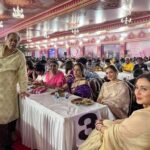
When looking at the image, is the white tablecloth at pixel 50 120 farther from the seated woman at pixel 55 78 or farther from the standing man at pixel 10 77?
the seated woman at pixel 55 78

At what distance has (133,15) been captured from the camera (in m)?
10.6

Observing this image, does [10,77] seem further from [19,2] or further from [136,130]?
[19,2]

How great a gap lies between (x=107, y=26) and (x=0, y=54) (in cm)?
1167

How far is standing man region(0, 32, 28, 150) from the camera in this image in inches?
111

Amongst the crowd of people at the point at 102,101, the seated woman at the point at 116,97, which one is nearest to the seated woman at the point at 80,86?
the crowd of people at the point at 102,101

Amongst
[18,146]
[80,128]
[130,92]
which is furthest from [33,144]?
[130,92]

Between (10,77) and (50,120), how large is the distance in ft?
2.57

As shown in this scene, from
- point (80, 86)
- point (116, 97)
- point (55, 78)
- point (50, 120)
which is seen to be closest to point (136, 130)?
point (50, 120)

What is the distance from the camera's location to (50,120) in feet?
8.55

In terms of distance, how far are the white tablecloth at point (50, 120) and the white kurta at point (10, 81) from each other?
301mm

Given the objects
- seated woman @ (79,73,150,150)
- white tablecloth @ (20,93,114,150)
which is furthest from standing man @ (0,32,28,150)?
seated woman @ (79,73,150,150)

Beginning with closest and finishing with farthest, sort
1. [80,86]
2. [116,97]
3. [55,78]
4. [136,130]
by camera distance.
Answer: [136,130]
[116,97]
[80,86]
[55,78]

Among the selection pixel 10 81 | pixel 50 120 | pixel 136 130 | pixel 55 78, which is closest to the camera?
pixel 136 130

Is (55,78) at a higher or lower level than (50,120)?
higher
